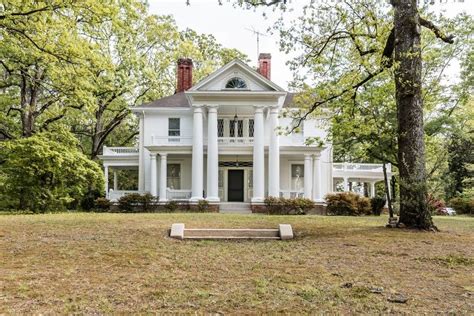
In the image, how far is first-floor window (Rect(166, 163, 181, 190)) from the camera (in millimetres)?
25609

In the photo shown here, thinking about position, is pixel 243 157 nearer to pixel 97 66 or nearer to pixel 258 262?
pixel 97 66

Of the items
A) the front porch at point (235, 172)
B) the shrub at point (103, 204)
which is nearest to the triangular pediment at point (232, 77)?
the front porch at point (235, 172)

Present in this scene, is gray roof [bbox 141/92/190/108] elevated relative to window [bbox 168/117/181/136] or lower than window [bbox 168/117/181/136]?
elevated

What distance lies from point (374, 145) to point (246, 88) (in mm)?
9103

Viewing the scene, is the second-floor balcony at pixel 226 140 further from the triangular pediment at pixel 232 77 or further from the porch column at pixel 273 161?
the triangular pediment at pixel 232 77

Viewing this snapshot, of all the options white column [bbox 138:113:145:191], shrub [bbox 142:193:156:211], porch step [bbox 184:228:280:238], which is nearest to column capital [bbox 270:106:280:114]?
shrub [bbox 142:193:156:211]

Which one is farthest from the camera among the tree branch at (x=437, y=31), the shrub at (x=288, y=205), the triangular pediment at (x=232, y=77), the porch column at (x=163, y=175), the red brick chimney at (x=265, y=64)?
the red brick chimney at (x=265, y=64)

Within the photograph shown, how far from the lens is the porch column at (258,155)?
22.3m

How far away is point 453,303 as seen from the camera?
15.6ft

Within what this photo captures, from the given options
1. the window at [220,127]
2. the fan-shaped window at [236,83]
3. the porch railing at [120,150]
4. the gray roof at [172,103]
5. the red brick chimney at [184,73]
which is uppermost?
the red brick chimney at [184,73]

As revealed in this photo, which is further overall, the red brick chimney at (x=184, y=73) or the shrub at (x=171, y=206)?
the red brick chimney at (x=184, y=73)

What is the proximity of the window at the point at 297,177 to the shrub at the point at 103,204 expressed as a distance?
419 inches

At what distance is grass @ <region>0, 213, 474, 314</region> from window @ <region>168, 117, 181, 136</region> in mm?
16178

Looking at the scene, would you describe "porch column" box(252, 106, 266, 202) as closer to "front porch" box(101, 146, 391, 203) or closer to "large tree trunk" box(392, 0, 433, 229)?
"front porch" box(101, 146, 391, 203)
